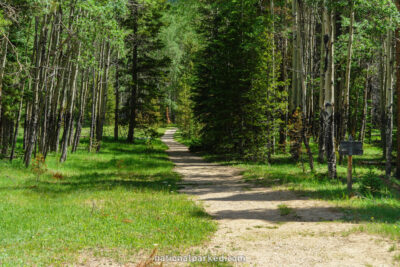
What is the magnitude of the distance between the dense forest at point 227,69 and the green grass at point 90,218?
135 inches

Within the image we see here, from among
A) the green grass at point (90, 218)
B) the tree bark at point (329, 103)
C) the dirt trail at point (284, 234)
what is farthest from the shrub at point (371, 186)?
the green grass at point (90, 218)

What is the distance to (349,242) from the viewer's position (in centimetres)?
598

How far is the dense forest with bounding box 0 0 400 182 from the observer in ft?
43.9

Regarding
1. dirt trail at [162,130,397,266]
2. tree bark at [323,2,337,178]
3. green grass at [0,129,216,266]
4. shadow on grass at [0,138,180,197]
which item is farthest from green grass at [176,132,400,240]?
shadow on grass at [0,138,180,197]

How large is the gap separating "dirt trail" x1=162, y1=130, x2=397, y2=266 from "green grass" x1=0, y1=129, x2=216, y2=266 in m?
0.59

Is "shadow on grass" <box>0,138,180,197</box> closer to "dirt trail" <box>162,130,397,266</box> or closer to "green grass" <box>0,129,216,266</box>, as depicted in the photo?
"green grass" <box>0,129,216,266</box>

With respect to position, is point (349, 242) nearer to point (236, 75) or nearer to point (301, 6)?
point (301, 6)

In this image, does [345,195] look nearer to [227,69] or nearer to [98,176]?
[98,176]

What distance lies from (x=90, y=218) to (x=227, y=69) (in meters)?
16.1

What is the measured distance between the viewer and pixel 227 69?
22016 mm

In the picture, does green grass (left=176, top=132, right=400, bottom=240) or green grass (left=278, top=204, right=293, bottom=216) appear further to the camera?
green grass (left=278, top=204, right=293, bottom=216)

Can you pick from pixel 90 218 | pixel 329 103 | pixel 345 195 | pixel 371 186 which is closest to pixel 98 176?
pixel 90 218

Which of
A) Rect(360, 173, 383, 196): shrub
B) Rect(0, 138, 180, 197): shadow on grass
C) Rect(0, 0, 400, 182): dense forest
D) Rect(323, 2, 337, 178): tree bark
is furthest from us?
Rect(0, 0, 400, 182): dense forest

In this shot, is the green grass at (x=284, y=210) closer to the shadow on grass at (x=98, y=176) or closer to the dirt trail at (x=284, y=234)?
the dirt trail at (x=284, y=234)
